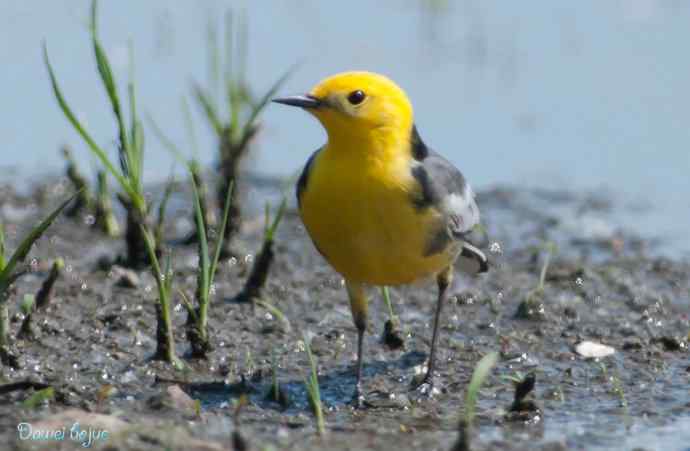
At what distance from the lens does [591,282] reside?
8.98 meters

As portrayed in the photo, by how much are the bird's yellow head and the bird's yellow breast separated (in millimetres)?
119

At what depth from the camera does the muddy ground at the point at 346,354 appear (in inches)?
243

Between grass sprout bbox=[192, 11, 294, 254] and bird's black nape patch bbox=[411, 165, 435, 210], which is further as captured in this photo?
grass sprout bbox=[192, 11, 294, 254]

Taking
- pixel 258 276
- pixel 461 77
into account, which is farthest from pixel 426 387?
pixel 461 77

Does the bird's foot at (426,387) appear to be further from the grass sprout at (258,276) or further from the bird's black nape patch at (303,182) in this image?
the grass sprout at (258,276)

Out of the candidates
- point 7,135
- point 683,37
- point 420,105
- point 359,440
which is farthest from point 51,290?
point 683,37

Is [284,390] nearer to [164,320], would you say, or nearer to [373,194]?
[164,320]

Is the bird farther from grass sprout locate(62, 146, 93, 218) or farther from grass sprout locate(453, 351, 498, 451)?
grass sprout locate(62, 146, 93, 218)

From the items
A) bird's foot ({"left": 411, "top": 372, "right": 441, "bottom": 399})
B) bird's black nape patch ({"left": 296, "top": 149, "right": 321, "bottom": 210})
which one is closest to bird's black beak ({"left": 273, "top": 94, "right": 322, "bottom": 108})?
bird's black nape patch ({"left": 296, "top": 149, "right": 321, "bottom": 210})

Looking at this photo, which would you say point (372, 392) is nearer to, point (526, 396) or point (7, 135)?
point (526, 396)

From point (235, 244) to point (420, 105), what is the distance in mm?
3346

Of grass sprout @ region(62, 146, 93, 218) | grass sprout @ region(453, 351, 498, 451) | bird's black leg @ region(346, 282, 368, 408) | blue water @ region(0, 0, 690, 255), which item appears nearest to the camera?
grass sprout @ region(453, 351, 498, 451)

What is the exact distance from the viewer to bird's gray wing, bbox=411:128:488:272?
6.78 metres

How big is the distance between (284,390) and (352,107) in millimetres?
1246
